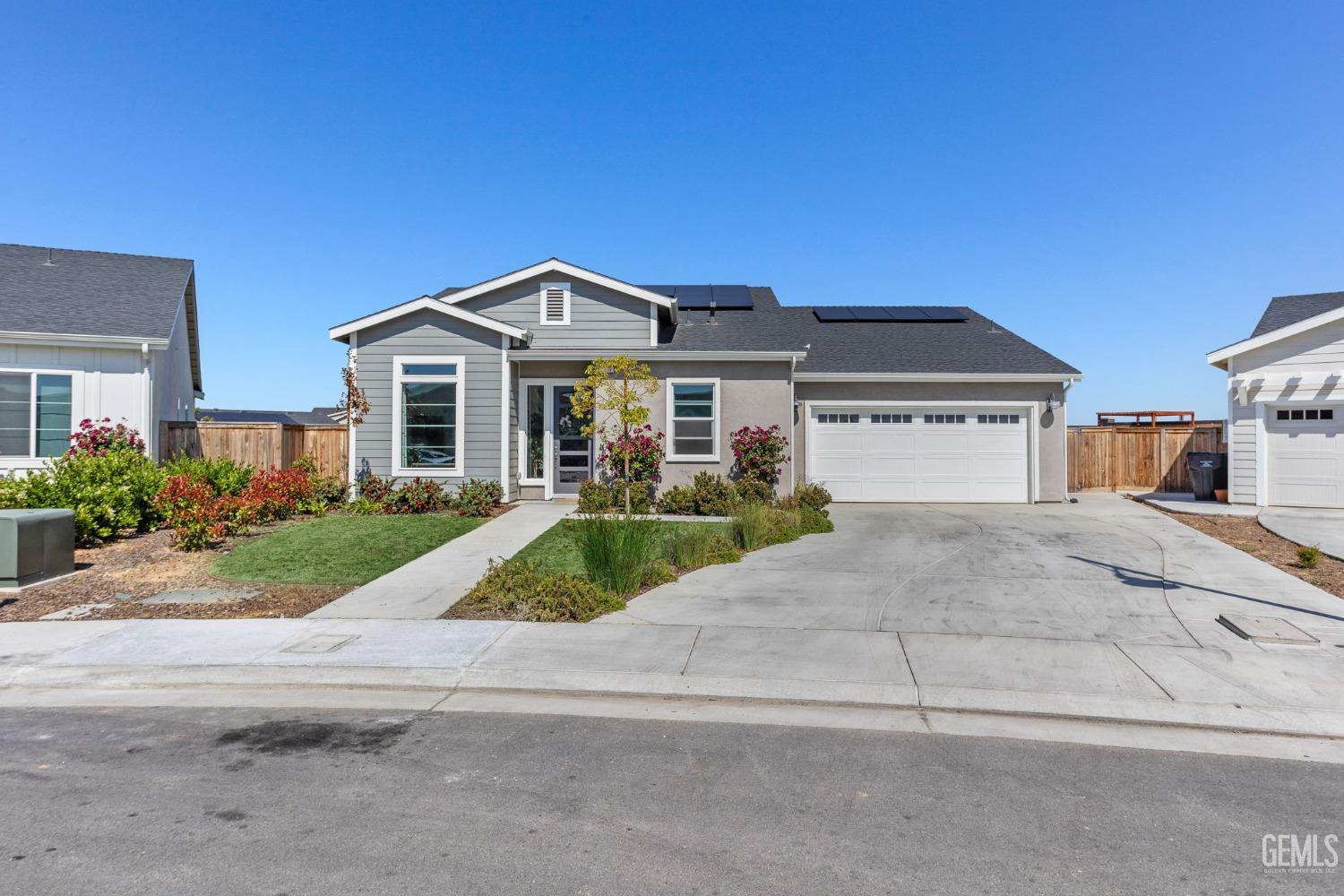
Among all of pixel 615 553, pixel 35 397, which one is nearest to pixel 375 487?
pixel 35 397

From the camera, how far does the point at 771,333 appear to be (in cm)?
1698

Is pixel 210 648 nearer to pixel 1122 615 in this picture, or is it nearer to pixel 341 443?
pixel 1122 615

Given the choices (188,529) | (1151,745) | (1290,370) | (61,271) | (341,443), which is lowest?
(1151,745)

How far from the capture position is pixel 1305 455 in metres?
15.7

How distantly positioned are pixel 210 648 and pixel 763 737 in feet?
16.1

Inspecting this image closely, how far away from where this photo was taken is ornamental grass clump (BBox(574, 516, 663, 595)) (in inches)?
343

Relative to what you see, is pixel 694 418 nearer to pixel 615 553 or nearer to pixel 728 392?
pixel 728 392

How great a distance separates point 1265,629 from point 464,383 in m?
13.1

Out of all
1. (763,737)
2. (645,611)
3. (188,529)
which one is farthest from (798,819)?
(188,529)

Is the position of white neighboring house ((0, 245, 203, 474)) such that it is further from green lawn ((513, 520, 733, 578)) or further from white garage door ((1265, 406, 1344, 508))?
white garage door ((1265, 406, 1344, 508))

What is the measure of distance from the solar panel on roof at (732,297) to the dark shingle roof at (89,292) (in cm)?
1218

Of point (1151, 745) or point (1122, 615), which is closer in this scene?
point (1151, 745)

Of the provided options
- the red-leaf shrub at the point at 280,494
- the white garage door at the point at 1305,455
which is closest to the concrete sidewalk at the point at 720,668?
the red-leaf shrub at the point at 280,494

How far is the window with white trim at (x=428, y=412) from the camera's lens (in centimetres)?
1549
